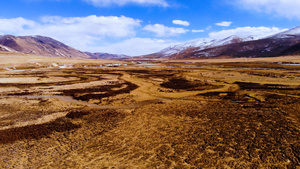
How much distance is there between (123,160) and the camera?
29.6 feet

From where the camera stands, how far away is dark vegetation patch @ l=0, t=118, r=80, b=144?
1175 cm

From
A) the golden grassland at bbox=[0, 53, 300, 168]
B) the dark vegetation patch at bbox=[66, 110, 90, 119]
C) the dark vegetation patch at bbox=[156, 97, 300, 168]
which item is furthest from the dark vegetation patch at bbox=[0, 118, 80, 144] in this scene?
the dark vegetation patch at bbox=[156, 97, 300, 168]

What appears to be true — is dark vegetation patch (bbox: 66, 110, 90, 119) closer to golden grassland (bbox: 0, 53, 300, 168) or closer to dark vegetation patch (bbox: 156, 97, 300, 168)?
golden grassland (bbox: 0, 53, 300, 168)

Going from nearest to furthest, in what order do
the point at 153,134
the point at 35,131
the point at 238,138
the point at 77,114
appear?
the point at 238,138 → the point at 153,134 → the point at 35,131 → the point at 77,114

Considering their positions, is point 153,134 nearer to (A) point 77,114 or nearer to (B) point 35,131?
(A) point 77,114

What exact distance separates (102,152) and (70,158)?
1.71 m

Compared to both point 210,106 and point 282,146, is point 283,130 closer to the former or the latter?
point 282,146

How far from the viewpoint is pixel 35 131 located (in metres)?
12.8

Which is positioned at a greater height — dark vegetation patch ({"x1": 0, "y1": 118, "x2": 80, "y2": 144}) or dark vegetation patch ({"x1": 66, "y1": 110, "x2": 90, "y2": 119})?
dark vegetation patch ({"x1": 66, "y1": 110, "x2": 90, "y2": 119})

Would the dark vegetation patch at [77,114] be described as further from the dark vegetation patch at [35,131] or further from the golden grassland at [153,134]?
the dark vegetation patch at [35,131]

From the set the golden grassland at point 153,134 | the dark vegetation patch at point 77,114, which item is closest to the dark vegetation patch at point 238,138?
the golden grassland at point 153,134

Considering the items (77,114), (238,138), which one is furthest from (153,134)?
(77,114)

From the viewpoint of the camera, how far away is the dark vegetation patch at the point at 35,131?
11.8m

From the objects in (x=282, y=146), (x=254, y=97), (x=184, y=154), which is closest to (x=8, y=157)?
(x=184, y=154)
